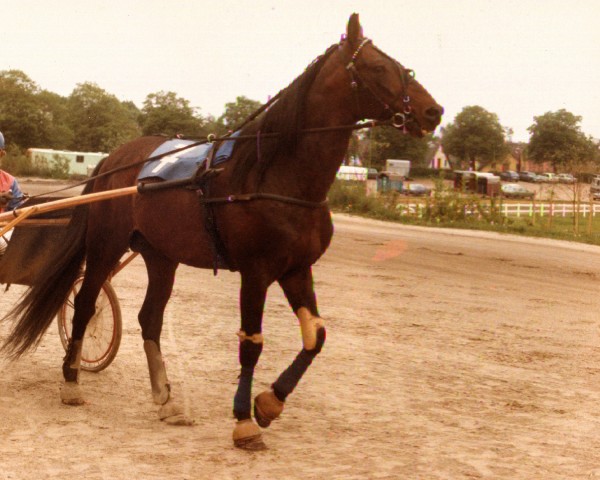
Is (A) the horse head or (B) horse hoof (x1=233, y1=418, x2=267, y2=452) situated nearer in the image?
(A) the horse head

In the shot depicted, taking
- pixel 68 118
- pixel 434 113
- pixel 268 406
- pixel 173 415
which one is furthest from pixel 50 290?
pixel 68 118

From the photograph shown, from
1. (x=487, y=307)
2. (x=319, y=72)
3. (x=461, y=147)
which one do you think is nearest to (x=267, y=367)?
(x=319, y=72)

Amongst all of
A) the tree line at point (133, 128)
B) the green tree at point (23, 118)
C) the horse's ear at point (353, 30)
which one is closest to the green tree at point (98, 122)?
the tree line at point (133, 128)

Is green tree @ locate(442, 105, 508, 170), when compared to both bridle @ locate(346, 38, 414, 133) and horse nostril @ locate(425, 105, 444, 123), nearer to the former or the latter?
bridle @ locate(346, 38, 414, 133)

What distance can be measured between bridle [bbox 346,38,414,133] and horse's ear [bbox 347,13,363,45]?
4 cm

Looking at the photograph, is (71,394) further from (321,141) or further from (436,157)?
(436,157)

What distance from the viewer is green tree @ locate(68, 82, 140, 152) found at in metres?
85.7

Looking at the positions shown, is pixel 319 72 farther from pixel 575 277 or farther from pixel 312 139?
pixel 575 277

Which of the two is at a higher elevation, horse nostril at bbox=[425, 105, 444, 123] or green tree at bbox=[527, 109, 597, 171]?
green tree at bbox=[527, 109, 597, 171]

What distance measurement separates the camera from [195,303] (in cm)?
958

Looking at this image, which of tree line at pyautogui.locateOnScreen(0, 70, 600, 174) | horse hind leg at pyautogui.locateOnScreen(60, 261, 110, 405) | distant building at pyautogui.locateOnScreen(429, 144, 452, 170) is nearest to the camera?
horse hind leg at pyautogui.locateOnScreen(60, 261, 110, 405)

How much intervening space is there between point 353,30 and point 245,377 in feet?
6.03

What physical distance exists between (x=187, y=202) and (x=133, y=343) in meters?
2.68

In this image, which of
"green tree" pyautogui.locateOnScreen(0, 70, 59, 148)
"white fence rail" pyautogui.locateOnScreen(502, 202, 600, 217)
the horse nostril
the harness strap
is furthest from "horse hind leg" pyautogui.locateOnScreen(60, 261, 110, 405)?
"green tree" pyautogui.locateOnScreen(0, 70, 59, 148)
